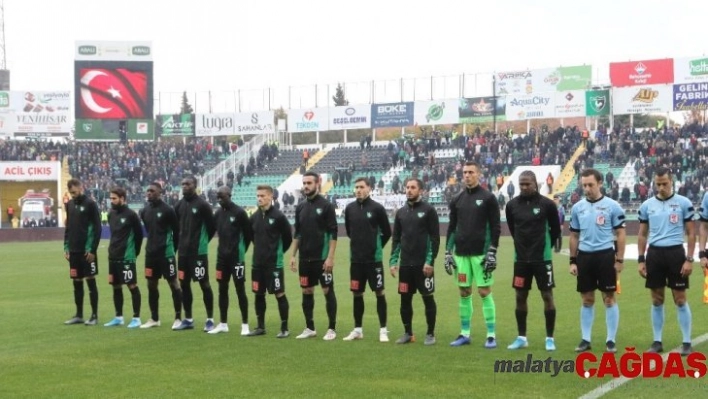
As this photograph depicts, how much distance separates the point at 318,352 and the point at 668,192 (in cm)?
449

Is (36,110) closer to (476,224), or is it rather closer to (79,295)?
(79,295)

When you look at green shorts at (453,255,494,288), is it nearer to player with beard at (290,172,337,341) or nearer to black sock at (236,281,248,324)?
player with beard at (290,172,337,341)

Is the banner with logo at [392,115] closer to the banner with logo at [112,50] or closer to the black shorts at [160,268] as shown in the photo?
the banner with logo at [112,50]

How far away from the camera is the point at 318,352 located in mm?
12234

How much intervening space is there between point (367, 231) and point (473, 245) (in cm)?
156

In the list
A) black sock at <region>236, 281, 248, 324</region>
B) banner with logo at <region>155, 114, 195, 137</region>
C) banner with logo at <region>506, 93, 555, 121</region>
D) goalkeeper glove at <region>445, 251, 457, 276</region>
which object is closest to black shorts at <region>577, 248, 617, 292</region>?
goalkeeper glove at <region>445, 251, 457, 276</region>

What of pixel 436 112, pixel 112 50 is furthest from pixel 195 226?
pixel 436 112

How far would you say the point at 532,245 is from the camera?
12.2 metres

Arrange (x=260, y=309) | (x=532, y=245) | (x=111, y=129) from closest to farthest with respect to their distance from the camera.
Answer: (x=532, y=245), (x=260, y=309), (x=111, y=129)

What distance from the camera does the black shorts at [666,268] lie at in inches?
454

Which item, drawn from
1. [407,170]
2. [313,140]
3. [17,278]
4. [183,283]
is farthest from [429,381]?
[313,140]

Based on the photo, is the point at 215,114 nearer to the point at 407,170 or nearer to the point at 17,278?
the point at 407,170

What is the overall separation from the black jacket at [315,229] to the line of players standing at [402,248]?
0.02m

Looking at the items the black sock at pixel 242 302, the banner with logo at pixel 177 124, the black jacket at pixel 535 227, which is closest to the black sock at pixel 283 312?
the black sock at pixel 242 302
